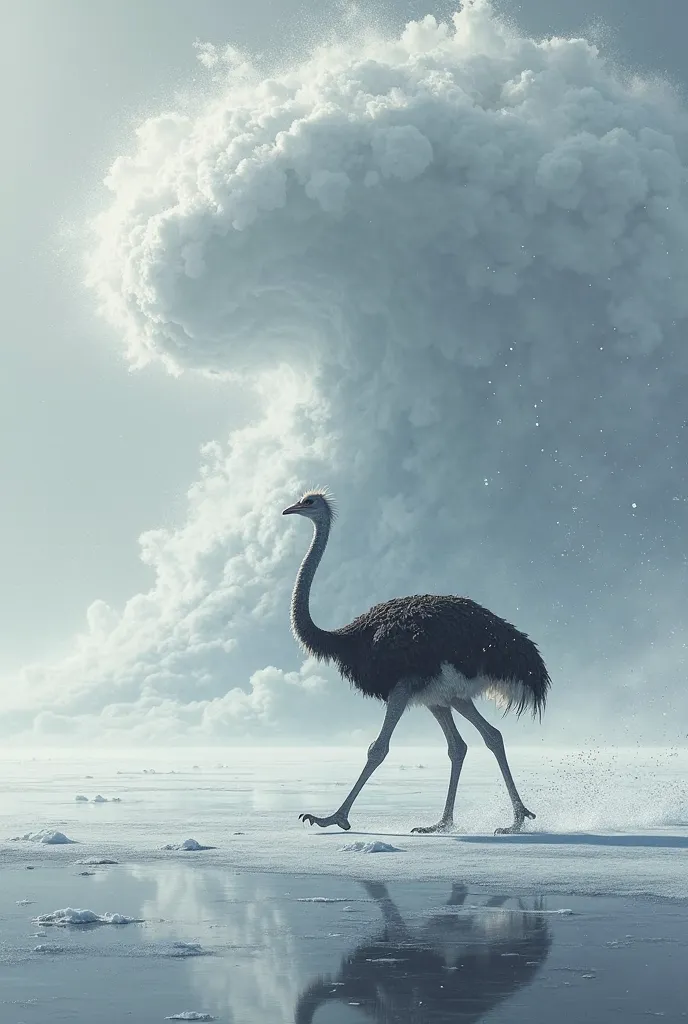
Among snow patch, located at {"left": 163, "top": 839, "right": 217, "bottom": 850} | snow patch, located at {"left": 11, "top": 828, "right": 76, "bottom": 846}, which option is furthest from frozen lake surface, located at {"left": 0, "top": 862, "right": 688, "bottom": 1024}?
snow patch, located at {"left": 11, "top": 828, "right": 76, "bottom": 846}

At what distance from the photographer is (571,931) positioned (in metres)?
8.60

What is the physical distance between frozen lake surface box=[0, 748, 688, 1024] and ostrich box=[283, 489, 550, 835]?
107cm

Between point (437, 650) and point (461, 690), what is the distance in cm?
82

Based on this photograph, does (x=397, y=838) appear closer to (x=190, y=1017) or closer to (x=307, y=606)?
(x=307, y=606)

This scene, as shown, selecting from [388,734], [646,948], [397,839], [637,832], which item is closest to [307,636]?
[388,734]

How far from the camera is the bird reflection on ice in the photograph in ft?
20.6

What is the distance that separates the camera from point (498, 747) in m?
18.4

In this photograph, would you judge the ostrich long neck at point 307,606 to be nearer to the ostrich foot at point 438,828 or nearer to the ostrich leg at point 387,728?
the ostrich leg at point 387,728

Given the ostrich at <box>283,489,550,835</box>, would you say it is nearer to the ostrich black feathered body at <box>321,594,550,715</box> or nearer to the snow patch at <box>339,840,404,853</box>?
the ostrich black feathered body at <box>321,594,550,715</box>

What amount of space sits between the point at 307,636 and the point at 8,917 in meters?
10.2

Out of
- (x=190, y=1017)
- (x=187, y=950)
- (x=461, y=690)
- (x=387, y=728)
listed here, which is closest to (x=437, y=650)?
(x=461, y=690)

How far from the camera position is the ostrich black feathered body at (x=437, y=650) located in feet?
58.5

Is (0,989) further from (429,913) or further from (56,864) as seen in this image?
(56,864)

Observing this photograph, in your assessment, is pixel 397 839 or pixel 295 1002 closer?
pixel 295 1002
